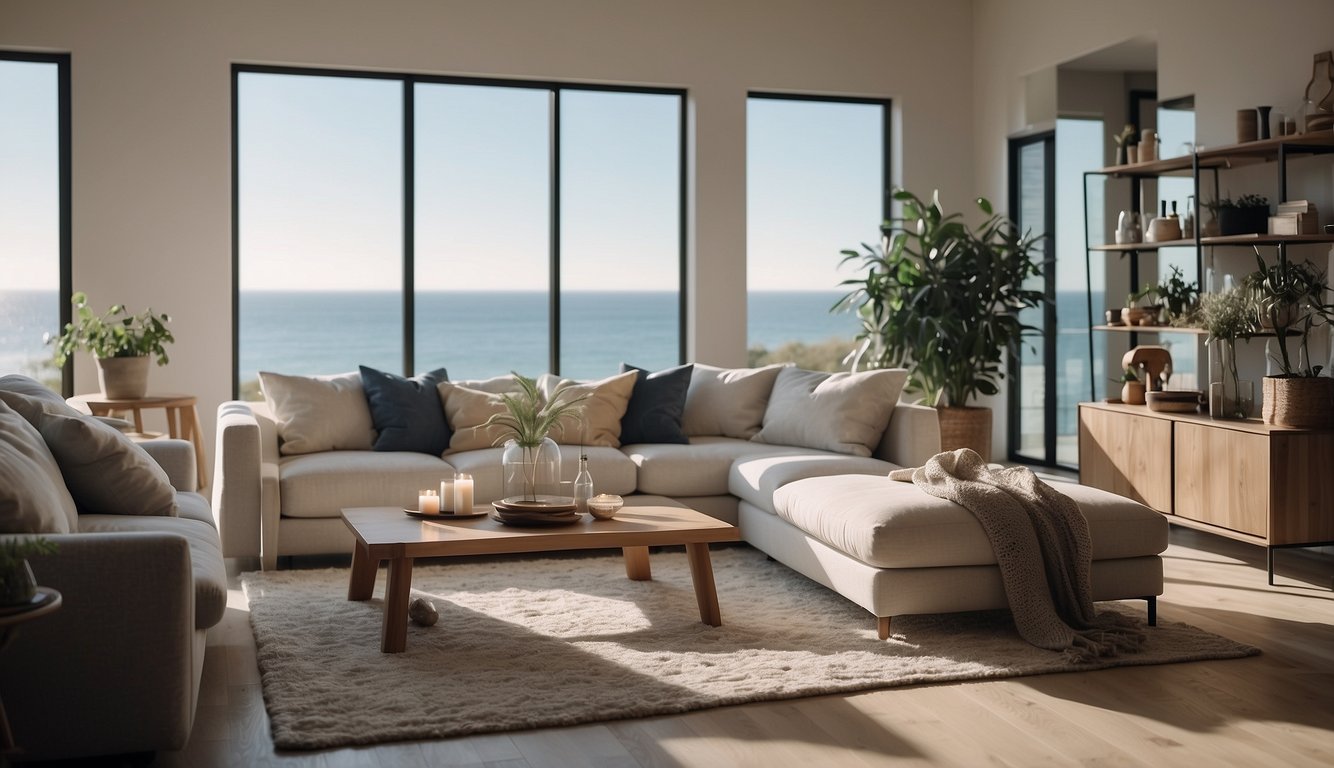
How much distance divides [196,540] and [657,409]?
106 inches

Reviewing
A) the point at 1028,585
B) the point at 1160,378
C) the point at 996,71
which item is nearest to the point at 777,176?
the point at 996,71

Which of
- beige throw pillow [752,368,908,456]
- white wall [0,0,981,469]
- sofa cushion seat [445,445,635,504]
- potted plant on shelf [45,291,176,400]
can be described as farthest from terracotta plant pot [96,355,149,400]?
beige throw pillow [752,368,908,456]

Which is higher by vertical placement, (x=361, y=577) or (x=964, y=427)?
(x=964, y=427)

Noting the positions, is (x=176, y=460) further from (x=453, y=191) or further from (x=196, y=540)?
(x=453, y=191)

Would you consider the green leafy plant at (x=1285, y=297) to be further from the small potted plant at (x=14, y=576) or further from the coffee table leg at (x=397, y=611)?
the small potted plant at (x=14, y=576)

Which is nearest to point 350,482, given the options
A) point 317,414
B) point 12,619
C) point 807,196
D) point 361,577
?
point 317,414

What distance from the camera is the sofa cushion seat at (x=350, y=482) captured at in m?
4.93

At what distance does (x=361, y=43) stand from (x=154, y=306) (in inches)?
69.9

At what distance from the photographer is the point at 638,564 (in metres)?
4.74

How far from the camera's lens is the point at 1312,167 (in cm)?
532

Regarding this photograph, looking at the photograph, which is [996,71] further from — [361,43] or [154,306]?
[154,306]

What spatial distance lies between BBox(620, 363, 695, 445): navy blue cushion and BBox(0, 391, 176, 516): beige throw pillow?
247 centimetres

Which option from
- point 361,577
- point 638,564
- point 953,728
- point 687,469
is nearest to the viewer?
point 953,728

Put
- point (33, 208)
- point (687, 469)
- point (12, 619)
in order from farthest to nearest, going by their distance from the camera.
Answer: point (33, 208) < point (687, 469) < point (12, 619)
